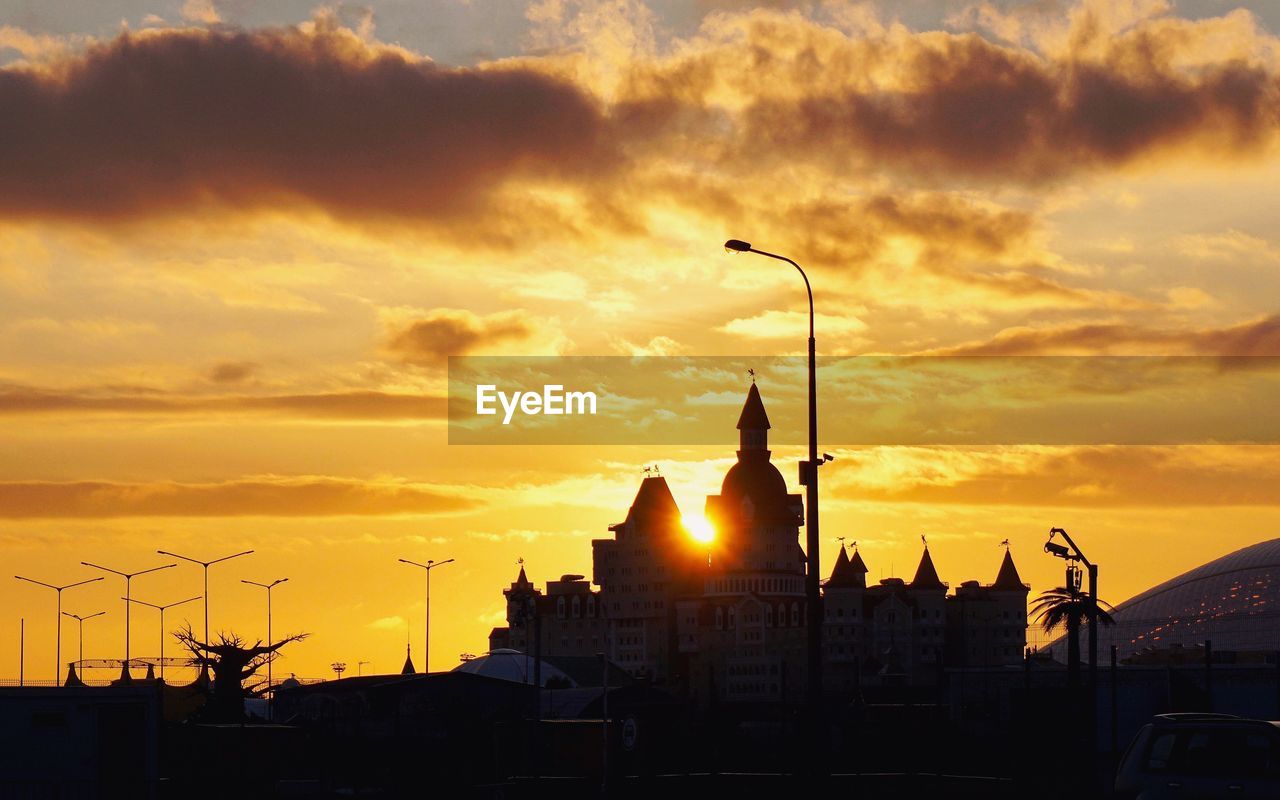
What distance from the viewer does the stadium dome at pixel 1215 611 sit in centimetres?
17788

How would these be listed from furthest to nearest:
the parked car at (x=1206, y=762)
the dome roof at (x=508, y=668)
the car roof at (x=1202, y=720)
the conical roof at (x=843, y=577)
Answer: the conical roof at (x=843, y=577) < the dome roof at (x=508, y=668) < the car roof at (x=1202, y=720) < the parked car at (x=1206, y=762)

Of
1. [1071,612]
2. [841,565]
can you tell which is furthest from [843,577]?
[1071,612]

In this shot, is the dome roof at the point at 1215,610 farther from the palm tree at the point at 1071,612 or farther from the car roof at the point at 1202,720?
the car roof at the point at 1202,720

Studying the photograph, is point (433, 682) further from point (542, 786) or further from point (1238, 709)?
point (542, 786)

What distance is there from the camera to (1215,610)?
186 m

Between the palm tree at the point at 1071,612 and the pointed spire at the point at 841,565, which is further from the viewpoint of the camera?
the pointed spire at the point at 841,565

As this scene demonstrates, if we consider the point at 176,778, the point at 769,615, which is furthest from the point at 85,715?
the point at 769,615

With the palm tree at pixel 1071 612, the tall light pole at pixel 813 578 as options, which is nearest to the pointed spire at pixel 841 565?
the palm tree at pixel 1071 612

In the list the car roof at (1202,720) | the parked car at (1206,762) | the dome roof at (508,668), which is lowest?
the dome roof at (508,668)

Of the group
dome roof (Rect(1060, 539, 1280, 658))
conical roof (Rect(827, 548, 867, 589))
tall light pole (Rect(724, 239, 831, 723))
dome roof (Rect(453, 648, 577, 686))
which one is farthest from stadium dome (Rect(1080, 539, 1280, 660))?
tall light pole (Rect(724, 239, 831, 723))

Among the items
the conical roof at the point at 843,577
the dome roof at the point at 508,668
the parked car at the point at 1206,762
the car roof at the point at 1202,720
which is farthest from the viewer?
the conical roof at the point at 843,577

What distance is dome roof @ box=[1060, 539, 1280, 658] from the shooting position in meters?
178

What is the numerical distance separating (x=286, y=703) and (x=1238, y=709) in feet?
262

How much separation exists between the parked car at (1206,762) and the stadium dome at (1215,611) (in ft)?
484
